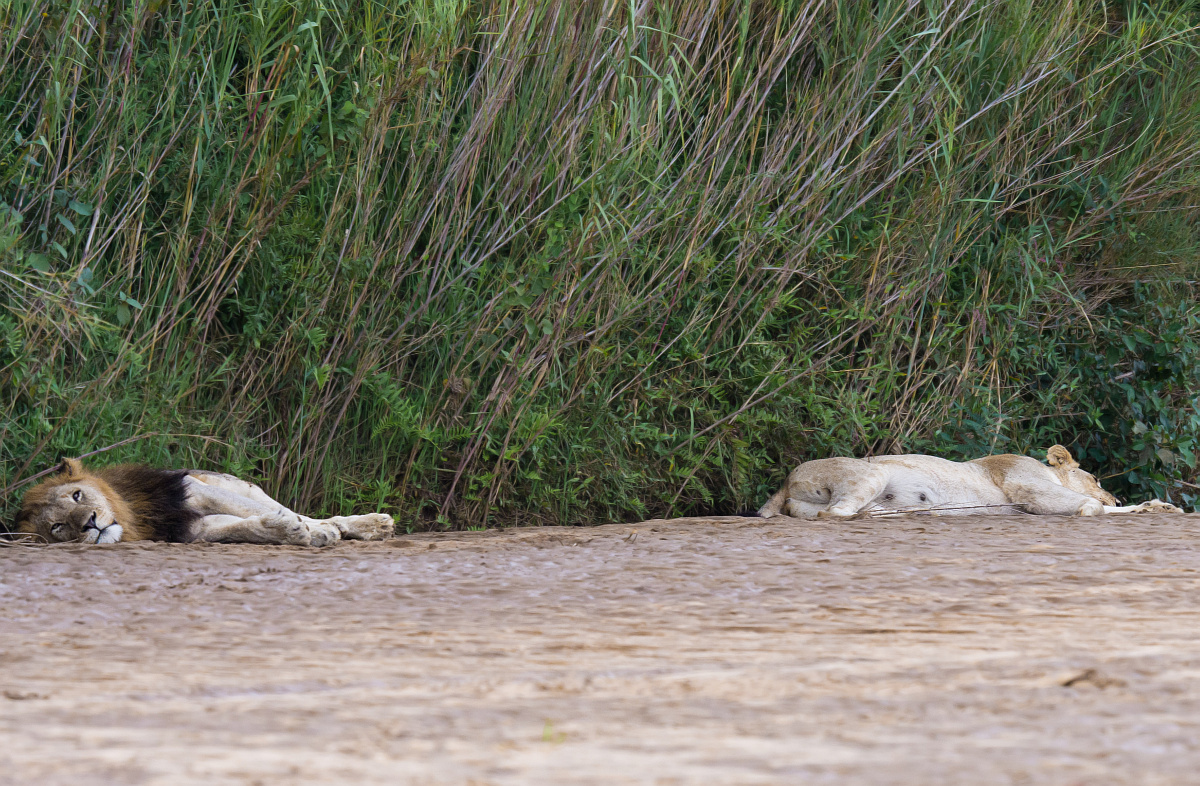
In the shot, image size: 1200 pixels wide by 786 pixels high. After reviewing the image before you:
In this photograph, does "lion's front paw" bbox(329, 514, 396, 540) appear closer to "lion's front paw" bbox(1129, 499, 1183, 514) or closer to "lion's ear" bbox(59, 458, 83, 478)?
"lion's ear" bbox(59, 458, 83, 478)

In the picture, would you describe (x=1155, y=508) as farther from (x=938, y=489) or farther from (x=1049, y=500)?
(x=938, y=489)

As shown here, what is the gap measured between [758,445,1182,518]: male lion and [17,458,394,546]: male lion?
193 centimetres

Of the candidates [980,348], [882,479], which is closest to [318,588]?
[882,479]

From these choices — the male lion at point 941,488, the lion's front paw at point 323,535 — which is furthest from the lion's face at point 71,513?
the male lion at point 941,488

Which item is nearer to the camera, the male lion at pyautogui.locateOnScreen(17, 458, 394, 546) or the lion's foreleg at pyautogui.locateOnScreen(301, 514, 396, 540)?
the male lion at pyautogui.locateOnScreen(17, 458, 394, 546)

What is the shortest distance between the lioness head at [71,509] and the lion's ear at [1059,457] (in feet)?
13.1

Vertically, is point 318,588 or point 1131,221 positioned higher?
point 1131,221

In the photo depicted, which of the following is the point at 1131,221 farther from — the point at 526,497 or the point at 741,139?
the point at 526,497

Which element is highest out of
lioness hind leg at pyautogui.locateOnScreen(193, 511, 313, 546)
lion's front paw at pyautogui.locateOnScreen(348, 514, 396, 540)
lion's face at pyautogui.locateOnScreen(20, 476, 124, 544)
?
lion's face at pyautogui.locateOnScreen(20, 476, 124, 544)

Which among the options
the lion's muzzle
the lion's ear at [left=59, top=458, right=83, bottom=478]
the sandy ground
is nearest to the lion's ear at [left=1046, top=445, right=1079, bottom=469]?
the sandy ground

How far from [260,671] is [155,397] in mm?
2290

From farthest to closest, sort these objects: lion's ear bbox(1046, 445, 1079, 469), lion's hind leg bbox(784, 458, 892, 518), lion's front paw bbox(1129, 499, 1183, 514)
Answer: lion's ear bbox(1046, 445, 1079, 469) < lion's front paw bbox(1129, 499, 1183, 514) < lion's hind leg bbox(784, 458, 892, 518)

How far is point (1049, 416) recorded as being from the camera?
18.8 feet

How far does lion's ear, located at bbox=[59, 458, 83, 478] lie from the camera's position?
365 cm
